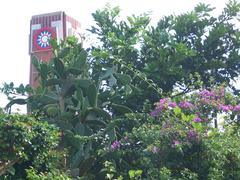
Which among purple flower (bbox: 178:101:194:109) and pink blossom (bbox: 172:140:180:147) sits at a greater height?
purple flower (bbox: 178:101:194:109)

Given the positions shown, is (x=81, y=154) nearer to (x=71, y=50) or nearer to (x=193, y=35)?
(x=71, y=50)

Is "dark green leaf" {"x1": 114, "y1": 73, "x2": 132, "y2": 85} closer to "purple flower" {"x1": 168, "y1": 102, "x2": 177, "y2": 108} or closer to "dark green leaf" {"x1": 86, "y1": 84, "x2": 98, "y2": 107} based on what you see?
"dark green leaf" {"x1": 86, "y1": 84, "x2": 98, "y2": 107}

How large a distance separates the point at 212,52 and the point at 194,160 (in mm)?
4983

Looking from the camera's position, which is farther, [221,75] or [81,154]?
[221,75]

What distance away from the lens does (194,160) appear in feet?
27.0

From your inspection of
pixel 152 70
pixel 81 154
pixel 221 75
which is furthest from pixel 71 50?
pixel 221 75

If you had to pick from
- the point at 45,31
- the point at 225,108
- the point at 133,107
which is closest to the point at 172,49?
the point at 133,107

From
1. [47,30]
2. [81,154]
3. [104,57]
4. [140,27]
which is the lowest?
[81,154]

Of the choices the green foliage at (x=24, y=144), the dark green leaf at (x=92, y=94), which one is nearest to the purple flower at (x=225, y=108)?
the dark green leaf at (x=92, y=94)

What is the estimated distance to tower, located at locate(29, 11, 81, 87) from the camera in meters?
23.9

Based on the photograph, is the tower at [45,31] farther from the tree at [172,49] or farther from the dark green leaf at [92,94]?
the dark green leaf at [92,94]

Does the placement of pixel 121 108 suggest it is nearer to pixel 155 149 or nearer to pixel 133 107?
pixel 133 107

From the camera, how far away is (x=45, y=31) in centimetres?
2409

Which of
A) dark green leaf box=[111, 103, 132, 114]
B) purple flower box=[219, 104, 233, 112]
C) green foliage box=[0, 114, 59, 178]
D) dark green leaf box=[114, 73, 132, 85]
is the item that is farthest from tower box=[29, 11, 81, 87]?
green foliage box=[0, 114, 59, 178]
